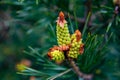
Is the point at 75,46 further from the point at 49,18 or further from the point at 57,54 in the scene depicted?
the point at 49,18

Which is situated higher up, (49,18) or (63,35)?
(63,35)

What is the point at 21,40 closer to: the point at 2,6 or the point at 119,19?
the point at 2,6

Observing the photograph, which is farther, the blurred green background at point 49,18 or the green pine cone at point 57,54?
the blurred green background at point 49,18

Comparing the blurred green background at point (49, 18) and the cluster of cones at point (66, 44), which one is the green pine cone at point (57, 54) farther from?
the blurred green background at point (49, 18)

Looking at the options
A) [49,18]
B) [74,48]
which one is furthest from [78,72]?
[49,18]

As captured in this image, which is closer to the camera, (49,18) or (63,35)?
(63,35)

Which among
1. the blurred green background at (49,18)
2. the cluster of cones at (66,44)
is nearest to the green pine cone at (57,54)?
the cluster of cones at (66,44)

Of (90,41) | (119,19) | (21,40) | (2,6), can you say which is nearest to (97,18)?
(119,19)

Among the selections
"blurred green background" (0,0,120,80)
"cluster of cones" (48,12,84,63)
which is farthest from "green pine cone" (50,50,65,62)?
"blurred green background" (0,0,120,80)

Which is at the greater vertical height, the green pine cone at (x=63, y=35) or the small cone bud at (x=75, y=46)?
the green pine cone at (x=63, y=35)
